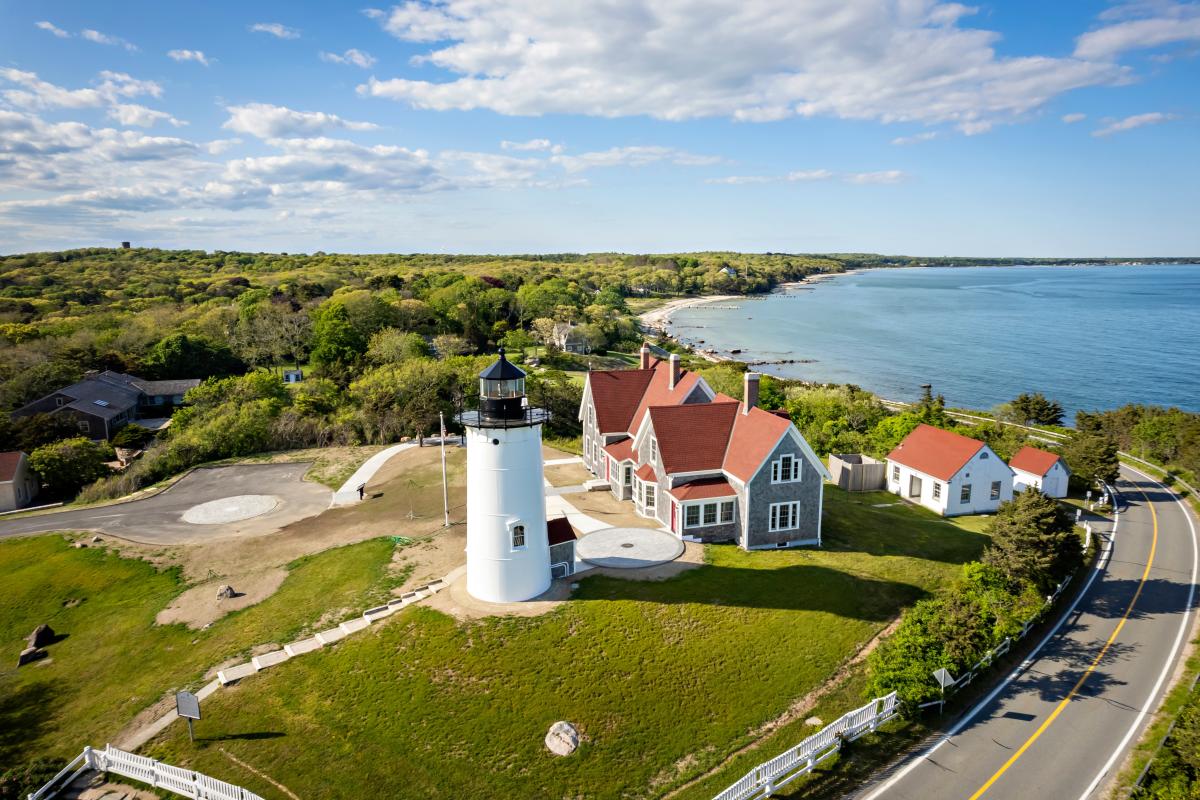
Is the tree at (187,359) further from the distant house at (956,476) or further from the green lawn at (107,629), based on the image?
the distant house at (956,476)

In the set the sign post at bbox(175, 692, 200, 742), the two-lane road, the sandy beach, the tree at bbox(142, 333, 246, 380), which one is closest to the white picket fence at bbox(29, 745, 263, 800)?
the sign post at bbox(175, 692, 200, 742)

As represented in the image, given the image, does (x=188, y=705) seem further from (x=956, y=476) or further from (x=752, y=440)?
(x=956, y=476)

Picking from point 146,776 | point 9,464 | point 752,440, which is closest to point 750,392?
point 752,440

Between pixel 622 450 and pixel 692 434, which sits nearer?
pixel 692 434

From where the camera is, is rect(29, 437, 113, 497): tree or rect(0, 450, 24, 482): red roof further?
rect(29, 437, 113, 497): tree

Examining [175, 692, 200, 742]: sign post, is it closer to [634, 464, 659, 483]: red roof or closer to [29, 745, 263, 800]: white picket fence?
[29, 745, 263, 800]: white picket fence

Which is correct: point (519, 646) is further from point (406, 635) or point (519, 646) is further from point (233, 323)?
point (233, 323)

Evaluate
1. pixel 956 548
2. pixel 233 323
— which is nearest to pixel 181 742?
pixel 956 548
